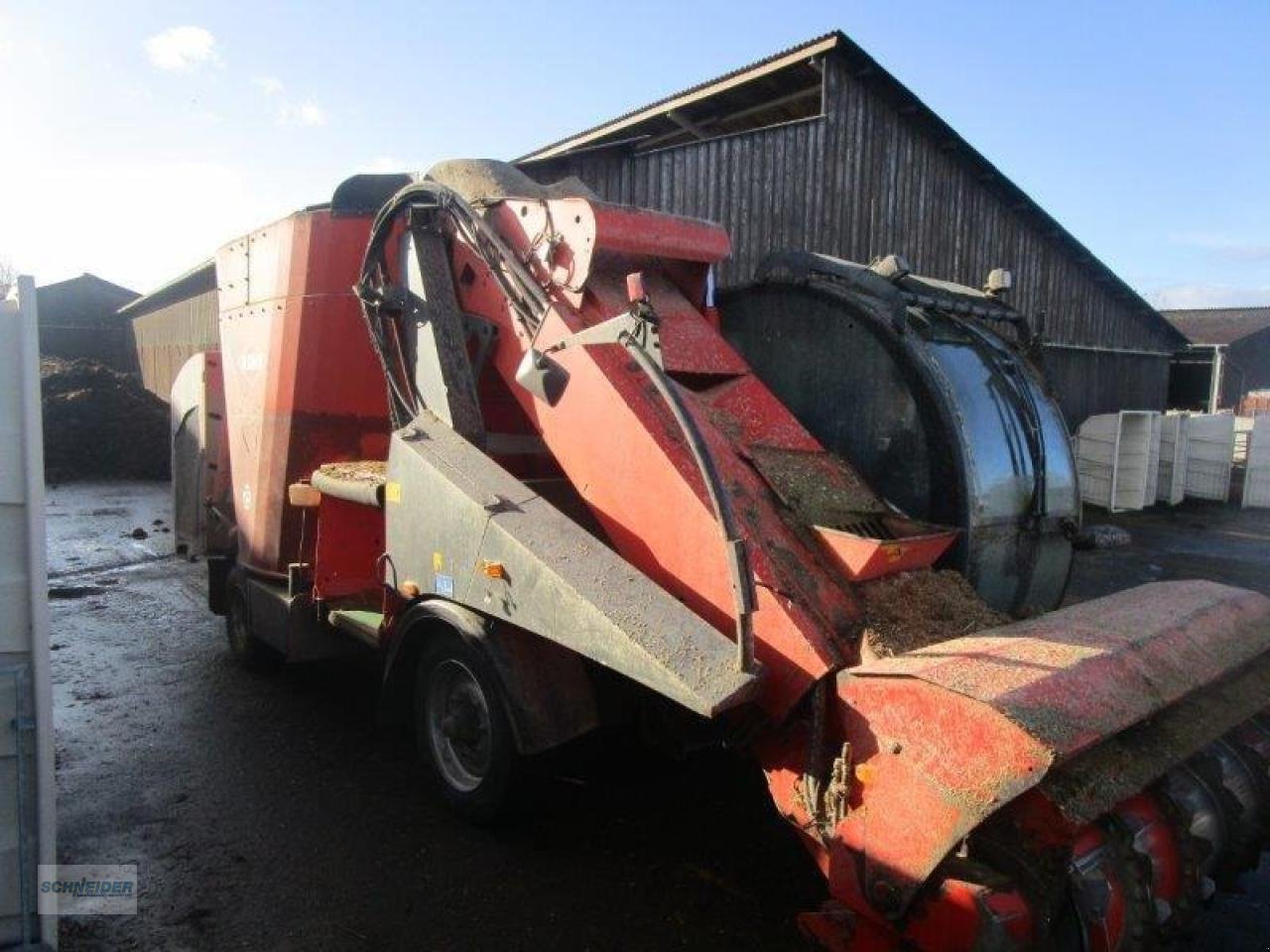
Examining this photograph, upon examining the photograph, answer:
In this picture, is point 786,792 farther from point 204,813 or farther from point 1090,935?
point 204,813

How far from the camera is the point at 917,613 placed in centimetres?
302

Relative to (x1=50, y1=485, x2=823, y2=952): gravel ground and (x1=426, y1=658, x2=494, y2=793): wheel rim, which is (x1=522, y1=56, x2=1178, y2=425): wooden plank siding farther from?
(x1=426, y1=658, x2=494, y2=793): wheel rim

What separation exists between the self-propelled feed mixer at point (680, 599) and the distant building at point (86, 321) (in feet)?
116

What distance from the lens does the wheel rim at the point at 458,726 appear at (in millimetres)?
3664

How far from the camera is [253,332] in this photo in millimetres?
5309

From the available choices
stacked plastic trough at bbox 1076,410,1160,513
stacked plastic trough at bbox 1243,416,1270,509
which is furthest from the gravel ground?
stacked plastic trough at bbox 1243,416,1270,509

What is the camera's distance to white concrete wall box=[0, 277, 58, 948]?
236cm

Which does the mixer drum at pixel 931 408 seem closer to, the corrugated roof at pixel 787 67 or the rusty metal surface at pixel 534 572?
the rusty metal surface at pixel 534 572

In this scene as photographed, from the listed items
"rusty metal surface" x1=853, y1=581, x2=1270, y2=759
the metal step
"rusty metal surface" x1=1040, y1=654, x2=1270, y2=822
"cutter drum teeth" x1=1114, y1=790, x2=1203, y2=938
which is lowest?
"cutter drum teeth" x1=1114, y1=790, x2=1203, y2=938

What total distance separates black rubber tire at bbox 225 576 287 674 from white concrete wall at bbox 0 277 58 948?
3.31 metres

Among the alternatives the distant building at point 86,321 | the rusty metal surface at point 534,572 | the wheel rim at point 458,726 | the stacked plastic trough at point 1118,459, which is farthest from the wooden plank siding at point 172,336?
the wheel rim at point 458,726

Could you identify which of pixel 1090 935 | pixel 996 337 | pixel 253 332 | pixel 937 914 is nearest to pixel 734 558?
pixel 937 914

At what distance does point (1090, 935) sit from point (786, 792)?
88 cm

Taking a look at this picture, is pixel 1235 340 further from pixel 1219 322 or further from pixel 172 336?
pixel 172 336
